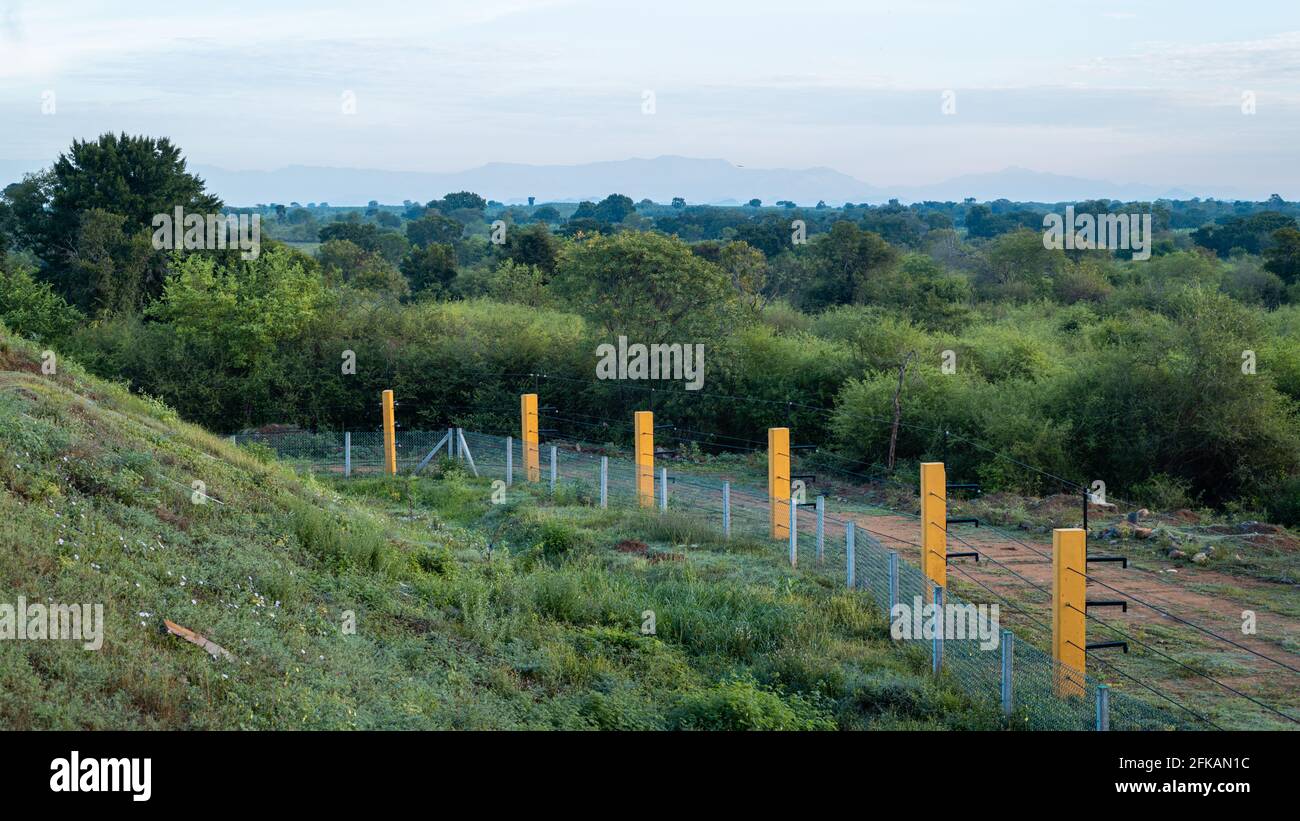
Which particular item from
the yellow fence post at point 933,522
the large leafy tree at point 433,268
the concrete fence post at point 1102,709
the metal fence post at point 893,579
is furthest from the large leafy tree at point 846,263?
the concrete fence post at point 1102,709

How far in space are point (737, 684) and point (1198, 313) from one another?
1399 cm

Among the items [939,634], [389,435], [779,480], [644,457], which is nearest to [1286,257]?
[644,457]

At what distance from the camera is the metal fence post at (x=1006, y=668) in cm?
823

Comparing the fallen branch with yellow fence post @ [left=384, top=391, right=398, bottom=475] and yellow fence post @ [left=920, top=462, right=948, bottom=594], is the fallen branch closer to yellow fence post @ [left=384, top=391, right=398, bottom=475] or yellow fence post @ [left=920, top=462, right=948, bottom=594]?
yellow fence post @ [left=920, top=462, right=948, bottom=594]

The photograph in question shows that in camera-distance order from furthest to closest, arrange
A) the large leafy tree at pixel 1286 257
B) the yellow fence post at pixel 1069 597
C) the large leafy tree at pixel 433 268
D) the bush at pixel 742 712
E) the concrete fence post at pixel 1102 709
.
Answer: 1. the large leafy tree at pixel 433 268
2. the large leafy tree at pixel 1286 257
3. the yellow fence post at pixel 1069 597
4. the bush at pixel 742 712
5. the concrete fence post at pixel 1102 709

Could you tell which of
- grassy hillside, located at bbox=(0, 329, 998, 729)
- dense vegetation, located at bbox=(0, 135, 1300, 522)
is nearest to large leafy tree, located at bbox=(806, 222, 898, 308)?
dense vegetation, located at bbox=(0, 135, 1300, 522)

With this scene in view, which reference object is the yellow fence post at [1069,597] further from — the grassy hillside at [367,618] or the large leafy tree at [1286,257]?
the large leafy tree at [1286,257]

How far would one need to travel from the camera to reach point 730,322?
25.1 metres

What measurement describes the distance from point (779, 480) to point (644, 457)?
10.5ft

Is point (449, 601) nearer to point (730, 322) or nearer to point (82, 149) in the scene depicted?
point (730, 322)

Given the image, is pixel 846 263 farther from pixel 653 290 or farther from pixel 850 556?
pixel 850 556

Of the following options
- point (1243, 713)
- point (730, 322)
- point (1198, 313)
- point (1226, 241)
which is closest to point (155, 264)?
point (730, 322)

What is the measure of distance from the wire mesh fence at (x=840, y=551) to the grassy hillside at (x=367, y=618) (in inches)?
13.6

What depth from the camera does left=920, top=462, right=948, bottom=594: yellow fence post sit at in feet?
38.6
